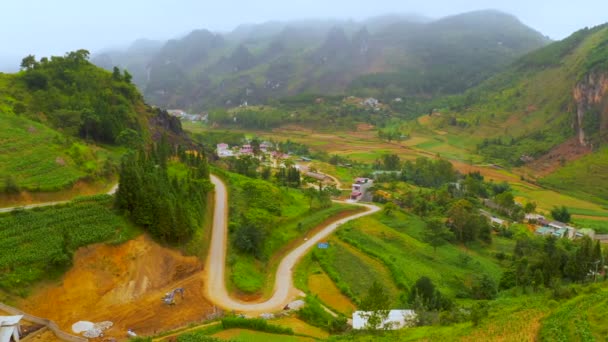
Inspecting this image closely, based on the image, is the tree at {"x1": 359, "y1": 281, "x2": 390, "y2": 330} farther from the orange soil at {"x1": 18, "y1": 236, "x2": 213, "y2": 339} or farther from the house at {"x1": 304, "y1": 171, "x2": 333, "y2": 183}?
the house at {"x1": 304, "y1": 171, "x2": 333, "y2": 183}

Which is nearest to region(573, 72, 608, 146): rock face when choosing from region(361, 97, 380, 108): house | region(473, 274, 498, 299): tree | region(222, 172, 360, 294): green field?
region(222, 172, 360, 294): green field

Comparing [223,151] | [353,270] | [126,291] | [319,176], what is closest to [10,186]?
[126,291]

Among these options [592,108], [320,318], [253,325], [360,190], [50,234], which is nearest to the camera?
[253,325]

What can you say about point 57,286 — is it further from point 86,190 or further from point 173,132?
point 173,132

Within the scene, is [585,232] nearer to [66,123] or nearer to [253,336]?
[253,336]

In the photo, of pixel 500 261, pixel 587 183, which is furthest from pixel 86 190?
pixel 587 183
